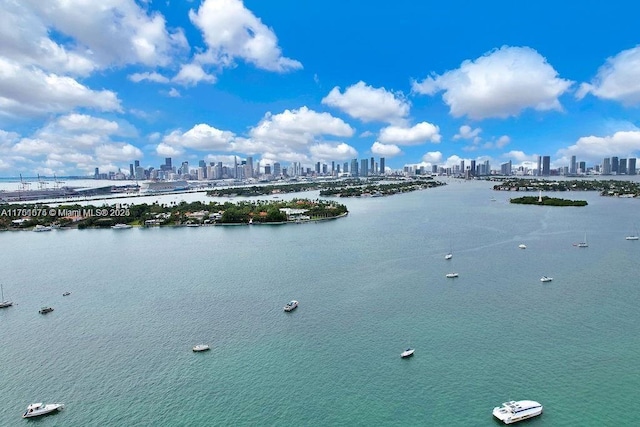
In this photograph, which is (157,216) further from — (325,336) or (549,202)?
(549,202)

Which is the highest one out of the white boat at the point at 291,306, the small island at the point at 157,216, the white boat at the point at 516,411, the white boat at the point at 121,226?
→ the small island at the point at 157,216

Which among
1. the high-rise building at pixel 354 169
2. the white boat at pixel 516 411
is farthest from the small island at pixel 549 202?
the high-rise building at pixel 354 169

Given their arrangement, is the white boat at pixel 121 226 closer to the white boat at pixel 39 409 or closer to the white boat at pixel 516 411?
the white boat at pixel 39 409

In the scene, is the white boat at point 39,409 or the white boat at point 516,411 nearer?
the white boat at point 516,411

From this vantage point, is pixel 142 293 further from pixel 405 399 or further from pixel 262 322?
pixel 405 399

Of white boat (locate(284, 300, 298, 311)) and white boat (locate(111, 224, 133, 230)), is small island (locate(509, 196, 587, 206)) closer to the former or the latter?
white boat (locate(284, 300, 298, 311))

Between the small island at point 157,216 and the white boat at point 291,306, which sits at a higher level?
the small island at point 157,216
